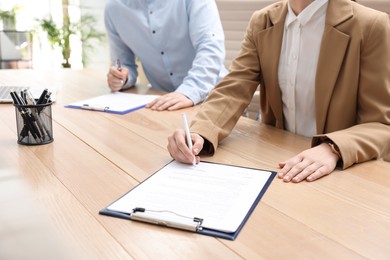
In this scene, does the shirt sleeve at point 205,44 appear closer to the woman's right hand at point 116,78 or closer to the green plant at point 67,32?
the woman's right hand at point 116,78

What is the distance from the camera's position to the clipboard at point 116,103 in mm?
1377

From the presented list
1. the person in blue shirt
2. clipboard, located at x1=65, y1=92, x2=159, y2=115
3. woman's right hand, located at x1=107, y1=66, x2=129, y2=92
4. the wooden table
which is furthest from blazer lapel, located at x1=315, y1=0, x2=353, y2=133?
woman's right hand, located at x1=107, y1=66, x2=129, y2=92

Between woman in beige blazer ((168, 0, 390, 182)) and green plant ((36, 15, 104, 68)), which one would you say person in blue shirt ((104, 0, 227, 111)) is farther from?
green plant ((36, 15, 104, 68))

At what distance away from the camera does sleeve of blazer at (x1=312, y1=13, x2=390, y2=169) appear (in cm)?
91

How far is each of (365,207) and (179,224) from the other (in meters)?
0.31

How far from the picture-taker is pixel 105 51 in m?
4.73

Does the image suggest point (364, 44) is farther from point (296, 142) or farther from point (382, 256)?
point (382, 256)

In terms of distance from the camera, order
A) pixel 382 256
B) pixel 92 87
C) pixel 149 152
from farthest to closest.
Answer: pixel 92 87, pixel 149 152, pixel 382 256

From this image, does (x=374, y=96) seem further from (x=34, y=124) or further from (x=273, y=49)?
(x=34, y=124)

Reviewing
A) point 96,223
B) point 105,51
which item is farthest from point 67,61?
point 96,223

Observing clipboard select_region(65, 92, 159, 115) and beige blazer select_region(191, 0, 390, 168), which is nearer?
beige blazer select_region(191, 0, 390, 168)

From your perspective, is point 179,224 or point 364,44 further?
point 364,44

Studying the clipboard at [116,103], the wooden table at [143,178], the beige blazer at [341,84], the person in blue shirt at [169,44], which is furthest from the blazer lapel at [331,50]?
the clipboard at [116,103]

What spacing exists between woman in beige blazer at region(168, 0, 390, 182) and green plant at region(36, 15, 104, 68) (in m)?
3.52
